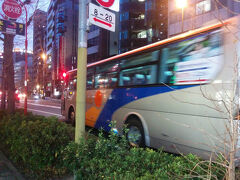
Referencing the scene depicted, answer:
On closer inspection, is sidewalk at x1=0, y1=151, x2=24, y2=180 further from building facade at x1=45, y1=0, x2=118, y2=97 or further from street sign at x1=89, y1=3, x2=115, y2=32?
building facade at x1=45, y1=0, x2=118, y2=97

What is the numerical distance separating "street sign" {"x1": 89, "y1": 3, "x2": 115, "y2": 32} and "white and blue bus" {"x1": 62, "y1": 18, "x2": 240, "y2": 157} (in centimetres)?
167

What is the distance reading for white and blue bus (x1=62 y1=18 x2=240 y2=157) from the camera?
14.3 feet

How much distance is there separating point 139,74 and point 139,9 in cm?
4183

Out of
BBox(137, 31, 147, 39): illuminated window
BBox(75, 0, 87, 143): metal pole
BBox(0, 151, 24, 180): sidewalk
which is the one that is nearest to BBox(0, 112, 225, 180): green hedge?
BBox(0, 151, 24, 180): sidewalk

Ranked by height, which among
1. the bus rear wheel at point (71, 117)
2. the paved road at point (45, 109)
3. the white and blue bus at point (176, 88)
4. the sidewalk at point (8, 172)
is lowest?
the paved road at point (45, 109)

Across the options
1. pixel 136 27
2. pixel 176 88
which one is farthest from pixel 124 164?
pixel 136 27

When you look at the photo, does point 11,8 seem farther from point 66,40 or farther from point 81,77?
point 66,40

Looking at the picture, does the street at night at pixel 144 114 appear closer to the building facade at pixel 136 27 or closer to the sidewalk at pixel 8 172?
the sidewalk at pixel 8 172

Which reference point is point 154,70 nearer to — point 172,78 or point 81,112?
point 172,78

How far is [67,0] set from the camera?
57.6m

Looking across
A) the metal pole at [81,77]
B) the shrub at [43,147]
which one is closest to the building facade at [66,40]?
the shrub at [43,147]

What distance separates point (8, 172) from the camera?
4441 mm

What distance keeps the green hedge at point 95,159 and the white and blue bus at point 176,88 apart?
0.60 metres

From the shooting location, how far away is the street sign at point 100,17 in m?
3.67
